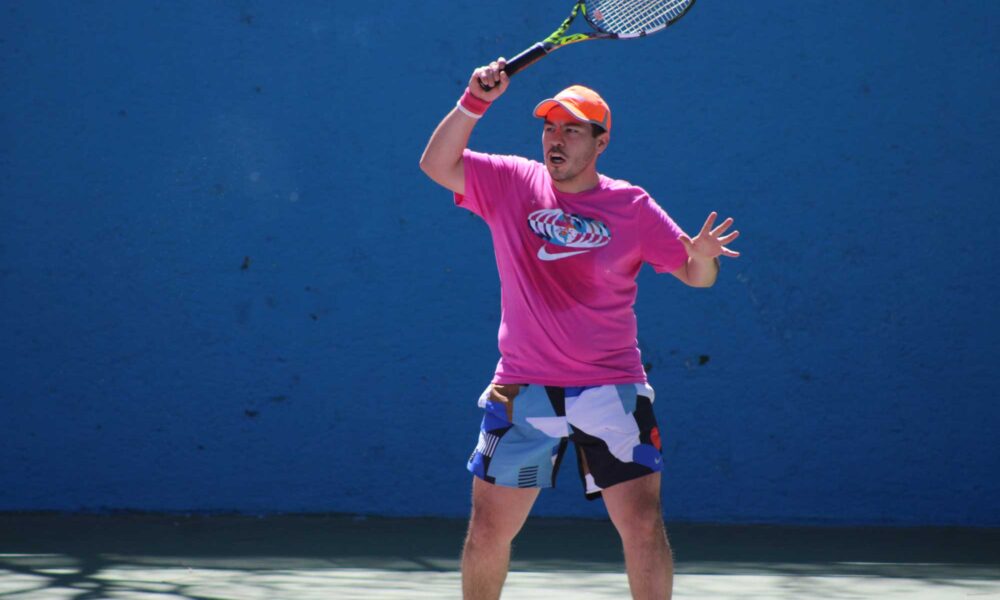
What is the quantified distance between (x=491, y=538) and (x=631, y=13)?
1880 millimetres

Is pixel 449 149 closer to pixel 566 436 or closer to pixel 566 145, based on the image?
pixel 566 145

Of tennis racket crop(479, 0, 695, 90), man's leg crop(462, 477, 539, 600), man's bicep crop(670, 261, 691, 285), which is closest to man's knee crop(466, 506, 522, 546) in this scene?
man's leg crop(462, 477, 539, 600)

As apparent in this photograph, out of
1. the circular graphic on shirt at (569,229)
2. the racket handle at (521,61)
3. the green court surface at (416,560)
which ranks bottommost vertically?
the green court surface at (416,560)

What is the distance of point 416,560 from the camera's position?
18.7 feet

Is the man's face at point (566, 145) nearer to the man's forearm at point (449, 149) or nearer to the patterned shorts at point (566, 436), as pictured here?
the man's forearm at point (449, 149)

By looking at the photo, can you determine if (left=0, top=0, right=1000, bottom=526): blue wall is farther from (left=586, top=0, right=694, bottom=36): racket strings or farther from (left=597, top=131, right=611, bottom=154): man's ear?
(left=597, top=131, right=611, bottom=154): man's ear

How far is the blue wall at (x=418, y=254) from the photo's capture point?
6.54 meters

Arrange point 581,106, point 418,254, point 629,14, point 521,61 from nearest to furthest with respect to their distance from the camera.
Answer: point 521,61 < point 581,106 < point 629,14 < point 418,254

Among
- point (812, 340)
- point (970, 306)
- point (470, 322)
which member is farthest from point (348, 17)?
point (970, 306)

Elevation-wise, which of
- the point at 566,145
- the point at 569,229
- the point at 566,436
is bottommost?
the point at 566,436

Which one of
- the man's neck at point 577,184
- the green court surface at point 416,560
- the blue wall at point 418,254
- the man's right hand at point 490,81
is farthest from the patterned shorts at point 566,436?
the blue wall at point 418,254

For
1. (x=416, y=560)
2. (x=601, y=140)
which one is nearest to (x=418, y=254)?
(x=416, y=560)

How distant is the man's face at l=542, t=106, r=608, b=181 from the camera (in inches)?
163

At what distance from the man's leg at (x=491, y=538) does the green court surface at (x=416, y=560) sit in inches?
38.6
